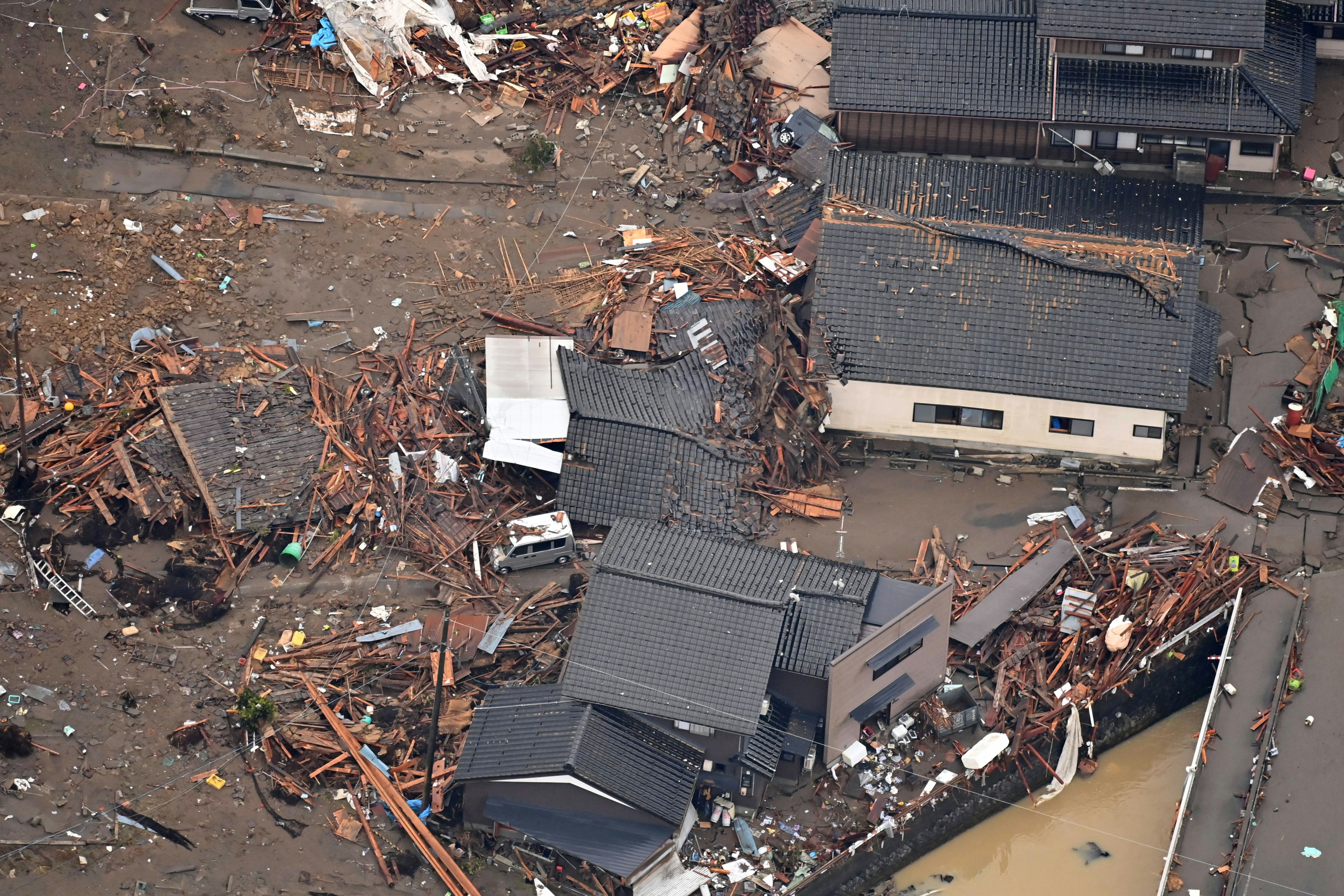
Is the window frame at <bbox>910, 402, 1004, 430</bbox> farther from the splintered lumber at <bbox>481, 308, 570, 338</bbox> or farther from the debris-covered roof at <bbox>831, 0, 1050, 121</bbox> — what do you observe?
the splintered lumber at <bbox>481, 308, 570, 338</bbox>

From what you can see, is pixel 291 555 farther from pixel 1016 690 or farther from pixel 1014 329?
pixel 1014 329

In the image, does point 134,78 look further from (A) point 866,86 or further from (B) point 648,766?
(B) point 648,766

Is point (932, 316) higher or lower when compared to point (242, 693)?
higher

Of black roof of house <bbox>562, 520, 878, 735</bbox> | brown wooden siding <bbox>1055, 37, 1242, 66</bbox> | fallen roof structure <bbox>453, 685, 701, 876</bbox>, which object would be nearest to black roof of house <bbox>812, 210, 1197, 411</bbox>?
brown wooden siding <bbox>1055, 37, 1242, 66</bbox>

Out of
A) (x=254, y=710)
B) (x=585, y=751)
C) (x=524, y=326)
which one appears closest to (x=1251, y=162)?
(x=524, y=326)

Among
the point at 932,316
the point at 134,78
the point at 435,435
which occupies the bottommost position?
the point at 435,435

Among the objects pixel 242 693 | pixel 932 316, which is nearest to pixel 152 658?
pixel 242 693

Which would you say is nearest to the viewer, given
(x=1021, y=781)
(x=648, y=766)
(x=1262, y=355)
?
(x=648, y=766)
